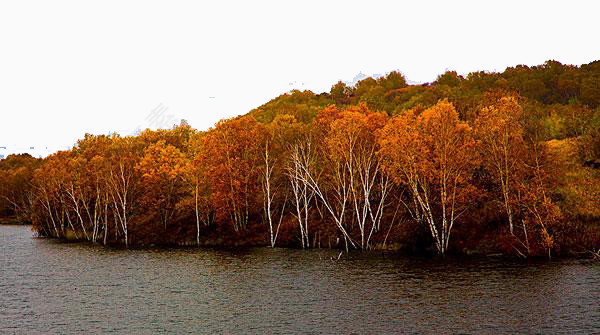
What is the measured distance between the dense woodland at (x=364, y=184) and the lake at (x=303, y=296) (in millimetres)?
8717

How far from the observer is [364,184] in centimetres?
7556

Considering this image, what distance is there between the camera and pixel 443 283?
47.3 m

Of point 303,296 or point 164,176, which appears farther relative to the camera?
point 164,176

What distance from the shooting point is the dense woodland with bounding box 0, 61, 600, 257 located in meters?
63.2

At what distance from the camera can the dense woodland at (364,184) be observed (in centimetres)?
6325

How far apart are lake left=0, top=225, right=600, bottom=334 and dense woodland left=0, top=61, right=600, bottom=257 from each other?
8.72m

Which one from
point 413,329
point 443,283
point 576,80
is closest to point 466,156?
point 443,283

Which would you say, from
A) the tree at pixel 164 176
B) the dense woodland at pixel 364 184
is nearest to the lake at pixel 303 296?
the dense woodland at pixel 364 184

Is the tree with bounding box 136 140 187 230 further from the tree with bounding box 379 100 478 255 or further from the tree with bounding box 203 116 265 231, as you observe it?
the tree with bounding box 379 100 478 255

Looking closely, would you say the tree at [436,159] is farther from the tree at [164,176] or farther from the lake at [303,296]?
the tree at [164,176]

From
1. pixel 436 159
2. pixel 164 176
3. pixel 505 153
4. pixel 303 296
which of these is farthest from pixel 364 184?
pixel 164 176

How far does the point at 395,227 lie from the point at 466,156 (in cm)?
1570

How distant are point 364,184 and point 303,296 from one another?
34.1 m

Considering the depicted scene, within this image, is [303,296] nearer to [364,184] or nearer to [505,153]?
[364,184]
